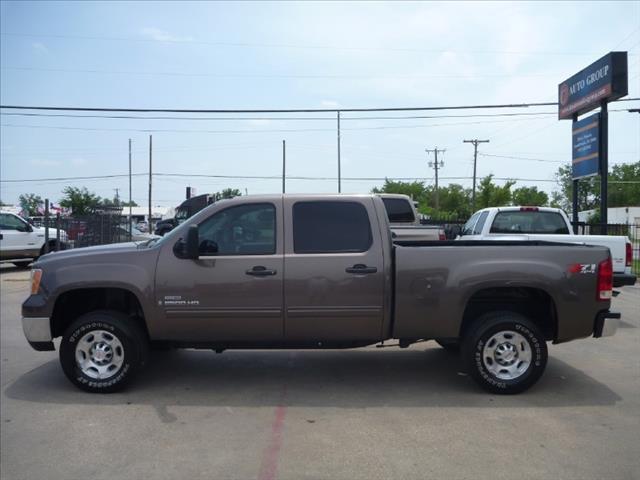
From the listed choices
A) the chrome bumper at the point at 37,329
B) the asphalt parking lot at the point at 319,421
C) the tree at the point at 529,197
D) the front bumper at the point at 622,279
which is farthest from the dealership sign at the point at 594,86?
the tree at the point at 529,197

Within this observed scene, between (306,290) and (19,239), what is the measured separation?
15111 mm

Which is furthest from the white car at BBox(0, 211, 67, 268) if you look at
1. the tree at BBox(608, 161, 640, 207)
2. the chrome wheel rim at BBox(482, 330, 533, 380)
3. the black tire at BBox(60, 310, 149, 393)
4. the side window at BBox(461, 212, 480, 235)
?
the tree at BBox(608, 161, 640, 207)

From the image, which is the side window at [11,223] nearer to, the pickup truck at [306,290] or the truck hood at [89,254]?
the truck hood at [89,254]

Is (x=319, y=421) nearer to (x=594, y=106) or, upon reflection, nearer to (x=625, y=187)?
(x=594, y=106)

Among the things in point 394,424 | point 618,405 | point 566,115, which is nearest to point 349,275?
point 394,424

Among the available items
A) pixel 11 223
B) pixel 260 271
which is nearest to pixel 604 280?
pixel 260 271

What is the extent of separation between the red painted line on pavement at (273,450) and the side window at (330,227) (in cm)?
155

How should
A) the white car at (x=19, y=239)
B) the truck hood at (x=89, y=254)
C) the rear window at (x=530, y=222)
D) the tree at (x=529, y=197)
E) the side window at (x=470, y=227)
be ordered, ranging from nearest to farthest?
the truck hood at (x=89, y=254) < the rear window at (x=530, y=222) < the side window at (x=470, y=227) < the white car at (x=19, y=239) < the tree at (x=529, y=197)

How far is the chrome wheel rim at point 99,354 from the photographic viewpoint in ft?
17.9

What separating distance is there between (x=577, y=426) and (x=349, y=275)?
2278 millimetres

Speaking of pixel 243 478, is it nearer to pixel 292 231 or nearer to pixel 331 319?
pixel 331 319

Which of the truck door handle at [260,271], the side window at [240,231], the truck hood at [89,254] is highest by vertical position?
the side window at [240,231]

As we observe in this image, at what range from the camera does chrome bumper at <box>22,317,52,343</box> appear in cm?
546

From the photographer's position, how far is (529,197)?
6781cm
